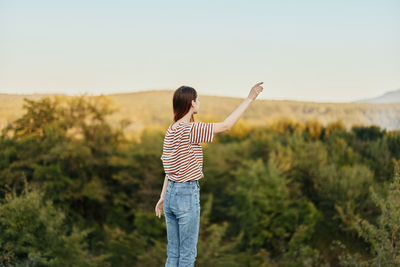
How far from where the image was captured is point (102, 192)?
83.6 ft

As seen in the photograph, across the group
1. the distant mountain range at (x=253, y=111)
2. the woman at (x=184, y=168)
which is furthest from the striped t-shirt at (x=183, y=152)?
the distant mountain range at (x=253, y=111)

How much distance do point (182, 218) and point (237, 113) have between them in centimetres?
88

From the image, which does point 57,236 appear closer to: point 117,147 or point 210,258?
point 210,258

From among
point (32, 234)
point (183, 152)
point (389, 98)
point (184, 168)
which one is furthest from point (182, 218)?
point (389, 98)

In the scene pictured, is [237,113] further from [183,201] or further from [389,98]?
[389,98]

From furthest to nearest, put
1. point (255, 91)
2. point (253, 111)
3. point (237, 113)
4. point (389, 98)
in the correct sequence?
point (253, 111) → point (389, 98) → point (255, 91) → point (237, 113)

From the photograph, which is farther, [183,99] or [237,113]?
[183,99]

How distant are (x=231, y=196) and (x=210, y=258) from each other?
13.7m

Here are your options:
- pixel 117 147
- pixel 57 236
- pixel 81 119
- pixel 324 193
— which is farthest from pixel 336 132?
pixel 57 236

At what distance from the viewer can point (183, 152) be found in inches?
98.7

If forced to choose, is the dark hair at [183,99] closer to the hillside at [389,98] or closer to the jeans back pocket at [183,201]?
the jeans back pocket at [183,201]

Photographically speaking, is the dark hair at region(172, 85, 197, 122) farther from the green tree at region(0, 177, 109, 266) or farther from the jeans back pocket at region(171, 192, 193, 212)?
the green tree at region(0, 177, 109, 266)

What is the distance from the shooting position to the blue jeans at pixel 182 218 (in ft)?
8.36

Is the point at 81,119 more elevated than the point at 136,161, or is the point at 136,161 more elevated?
the point at 81,119
